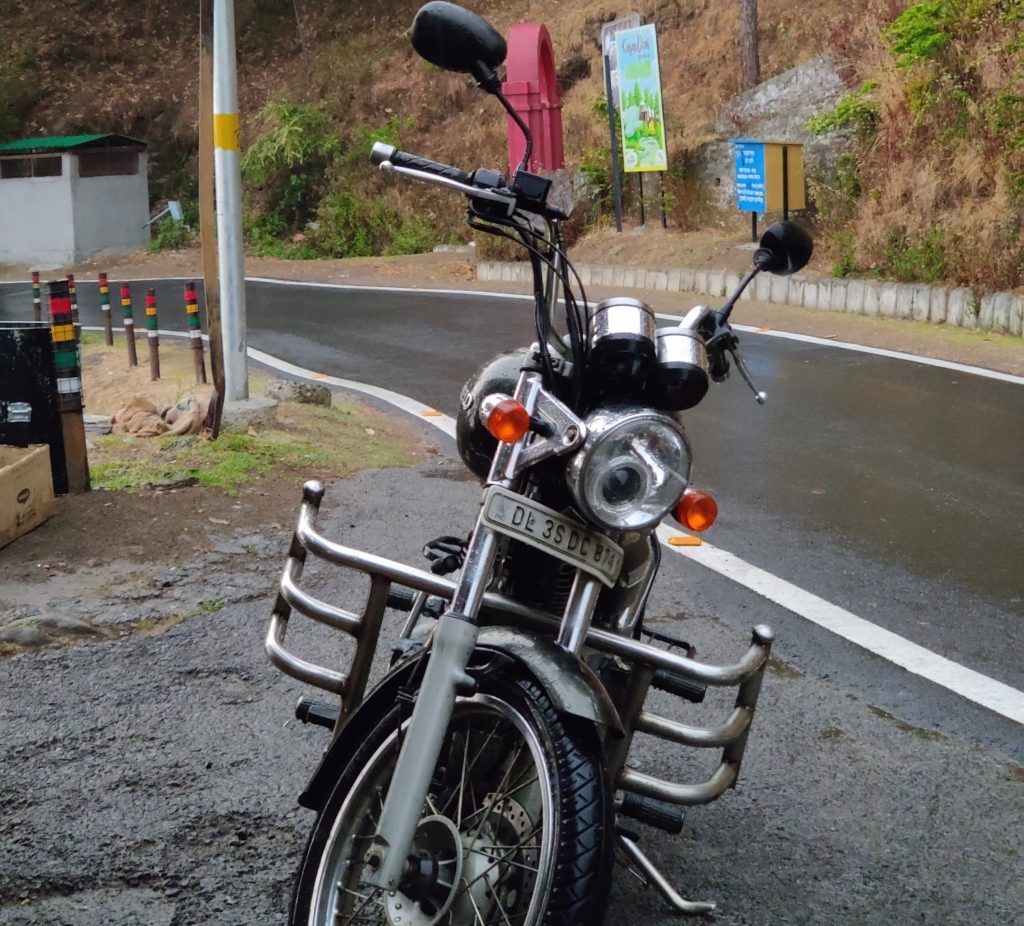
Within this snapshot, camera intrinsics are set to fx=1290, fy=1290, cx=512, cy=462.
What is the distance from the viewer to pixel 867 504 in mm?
7035

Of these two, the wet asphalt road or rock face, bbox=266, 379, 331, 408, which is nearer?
the wet asphalt road

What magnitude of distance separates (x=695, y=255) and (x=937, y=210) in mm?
3851

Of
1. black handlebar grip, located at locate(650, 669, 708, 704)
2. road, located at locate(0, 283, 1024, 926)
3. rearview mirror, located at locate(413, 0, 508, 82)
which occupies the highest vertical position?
rearview mirror, located at locate(413, 0, 508, 82)

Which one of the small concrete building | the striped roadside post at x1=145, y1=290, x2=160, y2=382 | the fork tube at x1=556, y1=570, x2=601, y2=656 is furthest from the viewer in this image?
the small concrete building

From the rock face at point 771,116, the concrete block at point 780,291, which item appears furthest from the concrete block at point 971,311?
the rock face at point 771,116

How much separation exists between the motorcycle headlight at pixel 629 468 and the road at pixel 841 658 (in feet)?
3.60

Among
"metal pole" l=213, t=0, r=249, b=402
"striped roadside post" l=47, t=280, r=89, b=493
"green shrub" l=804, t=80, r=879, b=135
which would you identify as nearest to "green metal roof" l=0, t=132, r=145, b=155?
"green shrub" l=804, t=80, r=879, b=135

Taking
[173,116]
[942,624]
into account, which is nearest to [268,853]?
[942,624]

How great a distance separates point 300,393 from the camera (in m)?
9.91

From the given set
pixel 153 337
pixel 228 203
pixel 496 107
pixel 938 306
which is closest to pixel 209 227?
pixel 228 203

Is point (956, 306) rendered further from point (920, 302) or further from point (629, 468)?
point (629, 468)

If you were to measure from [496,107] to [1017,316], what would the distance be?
1995cm

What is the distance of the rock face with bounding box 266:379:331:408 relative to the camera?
9883 mm

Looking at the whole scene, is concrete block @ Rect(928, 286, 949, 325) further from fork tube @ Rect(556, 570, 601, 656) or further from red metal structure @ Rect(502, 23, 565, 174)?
fork tube @ Rect(556, 570, 601, 656)
